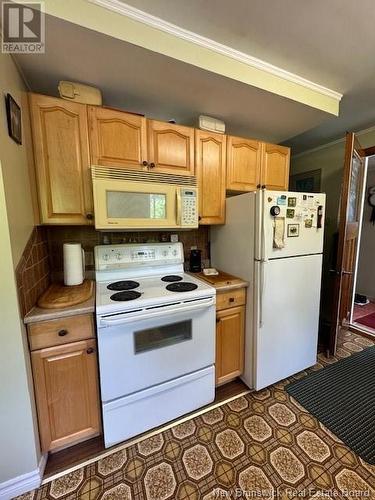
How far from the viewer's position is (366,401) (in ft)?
5.62

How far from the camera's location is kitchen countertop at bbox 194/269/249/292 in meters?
1.71

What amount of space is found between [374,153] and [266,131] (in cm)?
123

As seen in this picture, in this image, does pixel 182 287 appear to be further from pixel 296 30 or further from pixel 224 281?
pixel 296 30

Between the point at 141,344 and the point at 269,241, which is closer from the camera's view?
the point at 141,344

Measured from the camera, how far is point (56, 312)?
3.98 ft

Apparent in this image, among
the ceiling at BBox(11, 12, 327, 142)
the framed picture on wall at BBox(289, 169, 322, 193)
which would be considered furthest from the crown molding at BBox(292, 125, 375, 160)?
the ceiling at BBox(11, 12, 327, 142)

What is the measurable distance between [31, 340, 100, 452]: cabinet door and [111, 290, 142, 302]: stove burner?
287 mm

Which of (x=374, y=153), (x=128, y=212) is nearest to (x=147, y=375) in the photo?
(x=128, y=212)

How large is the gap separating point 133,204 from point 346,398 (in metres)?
2.27

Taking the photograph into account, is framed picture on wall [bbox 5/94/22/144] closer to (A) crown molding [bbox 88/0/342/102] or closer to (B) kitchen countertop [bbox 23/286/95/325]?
(A) crown molding [bbox 88/0/342/102]

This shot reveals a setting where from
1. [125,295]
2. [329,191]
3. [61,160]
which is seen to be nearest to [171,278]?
[125,295]

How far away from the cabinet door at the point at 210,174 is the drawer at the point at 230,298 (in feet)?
2.14

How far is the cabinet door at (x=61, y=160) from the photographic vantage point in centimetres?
141

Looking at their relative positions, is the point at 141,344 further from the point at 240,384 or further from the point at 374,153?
the point at 374,153
